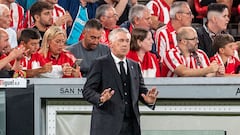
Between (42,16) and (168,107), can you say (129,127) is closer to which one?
(168,107)

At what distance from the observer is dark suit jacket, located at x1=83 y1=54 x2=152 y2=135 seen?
264 inches

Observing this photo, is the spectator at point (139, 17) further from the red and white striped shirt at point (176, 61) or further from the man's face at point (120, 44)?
the man's face at point (120, 44)

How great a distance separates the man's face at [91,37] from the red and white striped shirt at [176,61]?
0.89 m

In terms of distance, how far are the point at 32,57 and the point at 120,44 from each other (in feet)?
→ 6.43

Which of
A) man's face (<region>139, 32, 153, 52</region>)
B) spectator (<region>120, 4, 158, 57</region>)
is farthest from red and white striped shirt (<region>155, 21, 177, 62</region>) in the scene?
man's face (<region>139, 32, 153, 52</region>)

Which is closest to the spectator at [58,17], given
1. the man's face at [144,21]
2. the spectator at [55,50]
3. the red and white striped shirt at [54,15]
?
the red and white striped shirt at [54,15]

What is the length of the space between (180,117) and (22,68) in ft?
6.23

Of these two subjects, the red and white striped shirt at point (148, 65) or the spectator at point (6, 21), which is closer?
the red and white striped shirt at point (148, 65)

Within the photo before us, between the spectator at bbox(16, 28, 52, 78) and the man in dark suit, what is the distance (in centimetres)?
139

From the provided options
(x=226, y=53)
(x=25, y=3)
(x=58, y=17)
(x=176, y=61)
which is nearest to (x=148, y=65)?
(x=176, y=61)

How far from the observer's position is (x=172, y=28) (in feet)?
32.0

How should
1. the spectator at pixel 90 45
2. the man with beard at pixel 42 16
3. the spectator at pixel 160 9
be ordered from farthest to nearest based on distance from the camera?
1. the spectator at pixel 160 9
2. the man with beard at pixel 42 16
3. the spectator at pixel 90 45

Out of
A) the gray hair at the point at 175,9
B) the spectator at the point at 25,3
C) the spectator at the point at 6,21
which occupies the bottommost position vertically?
the spectator at the point at 6,21

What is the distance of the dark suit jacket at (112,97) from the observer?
22.0 feet
